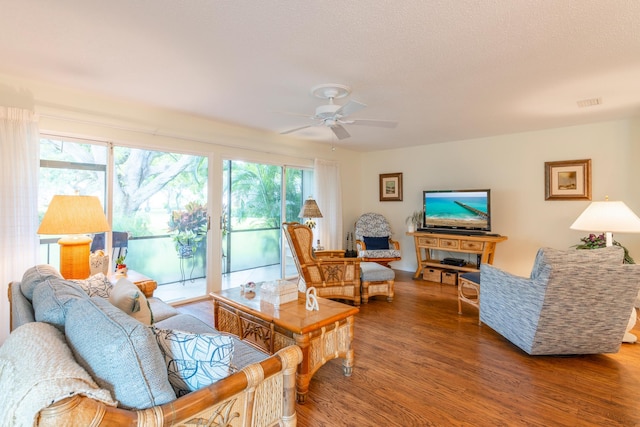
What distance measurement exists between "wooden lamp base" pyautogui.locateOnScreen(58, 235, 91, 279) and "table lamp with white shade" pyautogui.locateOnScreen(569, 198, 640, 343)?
4.47 metres

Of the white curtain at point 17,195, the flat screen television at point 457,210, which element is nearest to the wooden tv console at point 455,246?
the flat screen television at point 457,210

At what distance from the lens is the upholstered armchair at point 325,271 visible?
3645mm

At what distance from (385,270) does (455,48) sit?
8.93 feet

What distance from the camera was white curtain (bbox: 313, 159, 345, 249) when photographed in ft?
18.3

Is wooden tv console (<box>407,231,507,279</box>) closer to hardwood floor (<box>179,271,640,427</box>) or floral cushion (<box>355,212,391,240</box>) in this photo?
floral cushion (<box>355,212,391,240</box>)

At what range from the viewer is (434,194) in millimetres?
5316

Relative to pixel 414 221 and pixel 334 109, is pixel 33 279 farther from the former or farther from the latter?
pixel 414 221

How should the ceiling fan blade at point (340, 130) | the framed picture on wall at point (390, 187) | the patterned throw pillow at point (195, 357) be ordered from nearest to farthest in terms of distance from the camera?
the patterned throw pillow at point (195, 357) < the ceiling fan blade at point (340, 130) < the framed picture on wall at point (390, 187)

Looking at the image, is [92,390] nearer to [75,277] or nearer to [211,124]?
[75,277]

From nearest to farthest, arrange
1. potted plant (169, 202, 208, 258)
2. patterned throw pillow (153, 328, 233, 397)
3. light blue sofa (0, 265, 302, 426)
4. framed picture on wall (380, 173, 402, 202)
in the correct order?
light blue sofa (0, 265, 302, 426) → patterned throw pillow (153, 328, 233, 397) → potted plant (169, 202, 208, 258) → framed picture on wall (380, 173, 402, 202)

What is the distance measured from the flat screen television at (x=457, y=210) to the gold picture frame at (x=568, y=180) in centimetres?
82

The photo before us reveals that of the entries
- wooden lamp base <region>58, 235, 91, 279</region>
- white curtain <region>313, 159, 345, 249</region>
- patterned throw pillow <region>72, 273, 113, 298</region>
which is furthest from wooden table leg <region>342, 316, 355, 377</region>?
white curtain <region>313, 159, 345, 249</region>

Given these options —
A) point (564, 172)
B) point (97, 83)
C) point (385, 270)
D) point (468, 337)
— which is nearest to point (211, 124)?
point (97, 83)

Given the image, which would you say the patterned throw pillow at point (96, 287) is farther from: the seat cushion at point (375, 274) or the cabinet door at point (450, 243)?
the cabinet door at point (450, 243)
